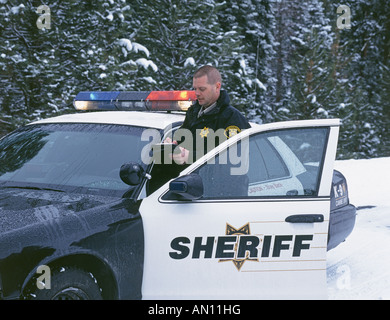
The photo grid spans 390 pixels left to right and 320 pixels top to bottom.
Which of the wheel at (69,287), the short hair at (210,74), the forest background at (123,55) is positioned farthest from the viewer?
the forest background at (123,55)

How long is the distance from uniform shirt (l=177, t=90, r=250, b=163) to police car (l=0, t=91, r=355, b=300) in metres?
0.09

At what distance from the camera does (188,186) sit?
10.1 ft

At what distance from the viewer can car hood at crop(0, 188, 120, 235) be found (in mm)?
2791

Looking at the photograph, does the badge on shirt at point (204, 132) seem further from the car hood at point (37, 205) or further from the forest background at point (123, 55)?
the forest background at point (123, 55)

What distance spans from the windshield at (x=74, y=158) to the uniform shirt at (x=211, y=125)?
39 cm

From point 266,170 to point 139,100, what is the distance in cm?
150

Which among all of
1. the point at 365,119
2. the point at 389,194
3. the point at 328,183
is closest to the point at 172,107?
the point at 328,183

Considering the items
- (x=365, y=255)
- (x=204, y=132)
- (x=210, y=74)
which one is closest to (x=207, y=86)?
(x=210, y=74)

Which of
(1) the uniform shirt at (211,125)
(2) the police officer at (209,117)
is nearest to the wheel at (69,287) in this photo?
(1) the uniform shirt at (211,125)

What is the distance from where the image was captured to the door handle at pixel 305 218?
11.0 feet

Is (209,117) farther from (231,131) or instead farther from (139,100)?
(139,100)

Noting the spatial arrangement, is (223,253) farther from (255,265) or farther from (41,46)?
(41,46)

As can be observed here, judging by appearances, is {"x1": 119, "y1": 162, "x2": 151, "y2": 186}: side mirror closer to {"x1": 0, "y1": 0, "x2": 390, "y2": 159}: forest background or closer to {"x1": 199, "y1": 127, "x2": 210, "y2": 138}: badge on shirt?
{"x1": 199, "y1": 127, "x2": 210, "y2": 138}: badge on shirt
